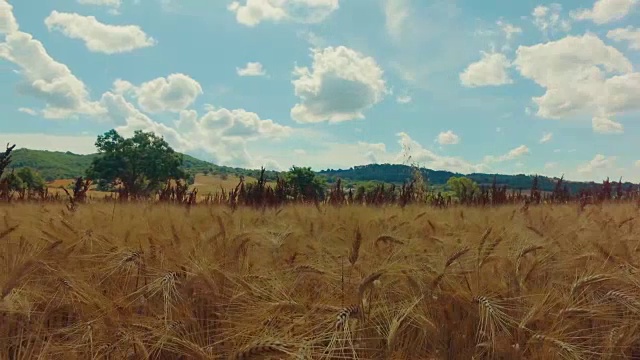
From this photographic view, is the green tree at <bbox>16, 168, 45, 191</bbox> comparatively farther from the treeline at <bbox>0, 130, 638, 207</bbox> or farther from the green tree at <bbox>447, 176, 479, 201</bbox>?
the green tree at <bbox>447, 176, 479, 201</bbox>

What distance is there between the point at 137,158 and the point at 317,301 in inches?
3528

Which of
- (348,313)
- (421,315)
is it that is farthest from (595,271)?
(348,313)

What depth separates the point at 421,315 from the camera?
2008 mm

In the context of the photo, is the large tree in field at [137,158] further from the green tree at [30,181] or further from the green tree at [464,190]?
the green tree at [464,190]

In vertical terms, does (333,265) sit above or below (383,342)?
above

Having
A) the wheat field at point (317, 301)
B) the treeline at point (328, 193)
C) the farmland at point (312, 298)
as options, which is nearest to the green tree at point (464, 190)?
the treeline at point (328, 193)

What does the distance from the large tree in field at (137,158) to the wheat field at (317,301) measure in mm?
80743

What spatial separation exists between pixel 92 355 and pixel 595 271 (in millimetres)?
2549

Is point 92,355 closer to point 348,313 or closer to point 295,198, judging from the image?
point 348,313

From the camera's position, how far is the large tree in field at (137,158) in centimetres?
8112

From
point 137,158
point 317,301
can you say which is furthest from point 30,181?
point 317,301

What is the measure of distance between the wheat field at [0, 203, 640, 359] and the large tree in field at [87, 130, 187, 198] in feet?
265

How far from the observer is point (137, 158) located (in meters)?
84.6

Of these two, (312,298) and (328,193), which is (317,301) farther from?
(328,193)
